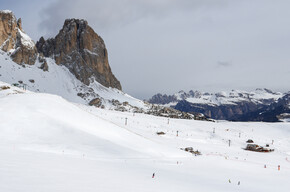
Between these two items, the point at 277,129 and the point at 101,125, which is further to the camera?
the point at 277,129

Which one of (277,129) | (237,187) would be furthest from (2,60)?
(237,187)

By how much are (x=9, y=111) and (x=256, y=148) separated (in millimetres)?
57117

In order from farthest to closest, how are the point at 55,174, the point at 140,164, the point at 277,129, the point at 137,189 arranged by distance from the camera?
the point at 277,129
the point at 140,164
the point at 55,174
the point at 137,189

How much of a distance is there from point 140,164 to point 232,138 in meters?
55.1

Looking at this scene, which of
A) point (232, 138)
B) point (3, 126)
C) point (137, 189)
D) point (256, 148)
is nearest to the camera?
point (137, 189)

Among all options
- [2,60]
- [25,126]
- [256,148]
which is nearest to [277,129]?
[256,148]

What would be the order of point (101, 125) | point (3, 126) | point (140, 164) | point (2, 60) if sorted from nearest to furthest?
point (140, 164)
point (3, 126)
point (101, 125)
point (2, 60)

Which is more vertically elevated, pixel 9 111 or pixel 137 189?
pixel 9 111

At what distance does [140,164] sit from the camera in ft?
71.8

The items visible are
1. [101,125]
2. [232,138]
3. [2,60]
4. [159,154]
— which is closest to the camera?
[159,154]

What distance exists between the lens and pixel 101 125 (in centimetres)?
3328

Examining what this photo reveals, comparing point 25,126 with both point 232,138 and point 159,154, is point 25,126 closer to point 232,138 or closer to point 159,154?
point 159,154

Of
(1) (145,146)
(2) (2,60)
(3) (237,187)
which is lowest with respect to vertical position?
(3) (237,187)

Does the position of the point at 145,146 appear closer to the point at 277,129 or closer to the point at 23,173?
the point at 23,173
